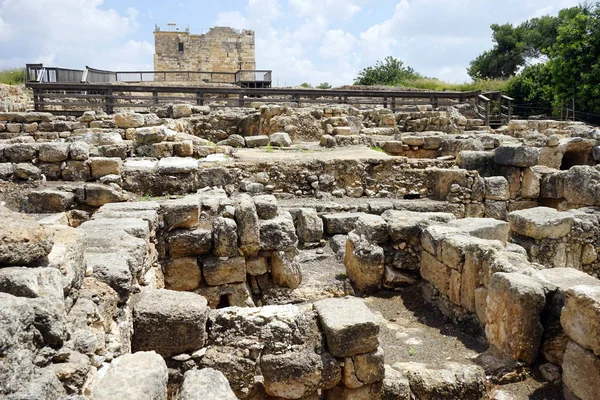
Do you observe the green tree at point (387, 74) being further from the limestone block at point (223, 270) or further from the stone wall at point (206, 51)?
the limestone block at point (223, 270)

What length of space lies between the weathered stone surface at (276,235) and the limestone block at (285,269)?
105 millimetres

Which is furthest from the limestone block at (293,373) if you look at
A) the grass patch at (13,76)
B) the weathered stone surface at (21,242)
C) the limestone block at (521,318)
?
the grass patch at (13,76)

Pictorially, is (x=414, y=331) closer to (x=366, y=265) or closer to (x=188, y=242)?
(x=366, y=265)

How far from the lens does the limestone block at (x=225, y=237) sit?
5770mm

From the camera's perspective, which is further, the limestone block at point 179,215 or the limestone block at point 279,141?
the limestone block at point 279,141

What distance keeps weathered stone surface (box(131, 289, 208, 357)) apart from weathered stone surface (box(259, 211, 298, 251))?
7.76ft

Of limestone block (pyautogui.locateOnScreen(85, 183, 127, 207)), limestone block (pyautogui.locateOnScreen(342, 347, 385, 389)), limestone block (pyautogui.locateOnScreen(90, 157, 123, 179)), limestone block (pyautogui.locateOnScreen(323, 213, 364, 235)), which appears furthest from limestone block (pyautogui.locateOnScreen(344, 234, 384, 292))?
limestone block (pyautogui.locateOnScreen(90, 157, 123, 179))

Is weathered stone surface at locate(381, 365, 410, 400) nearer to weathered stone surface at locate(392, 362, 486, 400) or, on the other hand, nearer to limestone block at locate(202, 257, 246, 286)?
weathered stone surface at locate(392, 362, 486, 400)

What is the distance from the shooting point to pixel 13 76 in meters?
25.7

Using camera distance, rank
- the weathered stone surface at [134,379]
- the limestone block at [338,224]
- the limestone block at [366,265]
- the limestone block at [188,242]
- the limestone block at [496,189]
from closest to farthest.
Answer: the weathered stone surface at [134,379]
the limestone block at [188,242]
the limestone block at [366,265]
the limestone block at [338,224]
the limestone block at [496,189]

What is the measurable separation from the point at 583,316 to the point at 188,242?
4.07 m

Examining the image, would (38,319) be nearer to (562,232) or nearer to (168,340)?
(168,340)

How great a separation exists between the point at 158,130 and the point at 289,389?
681 centimetres

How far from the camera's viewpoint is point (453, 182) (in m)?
9.38
